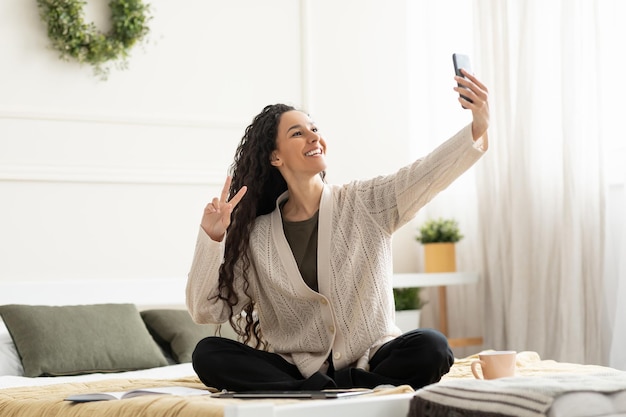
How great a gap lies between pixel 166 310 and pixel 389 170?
149 cm

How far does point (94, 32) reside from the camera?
3842 mm

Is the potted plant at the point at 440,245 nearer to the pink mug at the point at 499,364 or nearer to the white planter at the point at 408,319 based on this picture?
the white planter at the point at 408,319

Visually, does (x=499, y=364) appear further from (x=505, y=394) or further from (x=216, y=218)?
(x=216, y=218)

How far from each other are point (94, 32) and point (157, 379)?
1.81 meters

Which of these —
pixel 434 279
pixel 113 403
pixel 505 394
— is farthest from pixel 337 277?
pixel 434 279

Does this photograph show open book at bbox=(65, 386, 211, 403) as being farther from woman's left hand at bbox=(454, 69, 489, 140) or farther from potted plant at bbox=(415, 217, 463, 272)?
potted plant at bbox=(415, 217, 463, 272)

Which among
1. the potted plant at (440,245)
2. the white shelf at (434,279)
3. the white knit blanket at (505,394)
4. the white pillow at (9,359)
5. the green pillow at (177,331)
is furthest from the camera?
the potted plant at (440,245)

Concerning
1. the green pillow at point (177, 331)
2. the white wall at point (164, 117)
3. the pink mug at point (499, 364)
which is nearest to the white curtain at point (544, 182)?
the white wall at point (164, 117)

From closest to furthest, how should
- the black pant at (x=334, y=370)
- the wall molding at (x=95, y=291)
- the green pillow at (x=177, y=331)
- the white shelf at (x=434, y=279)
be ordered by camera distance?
the black pant at (x=334, y=370)
the green pillow at (x=177, y=331)
the wall molding at (x=95, y=291)
the white shelf at (x=434, y=279)

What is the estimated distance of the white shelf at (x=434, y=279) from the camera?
4.17m

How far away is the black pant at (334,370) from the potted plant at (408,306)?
1935 millimetres

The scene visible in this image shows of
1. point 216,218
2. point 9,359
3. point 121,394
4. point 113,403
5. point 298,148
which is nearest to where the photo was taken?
point 113,403

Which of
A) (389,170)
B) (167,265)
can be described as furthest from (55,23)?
(389,170)

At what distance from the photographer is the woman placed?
2.20 metres
